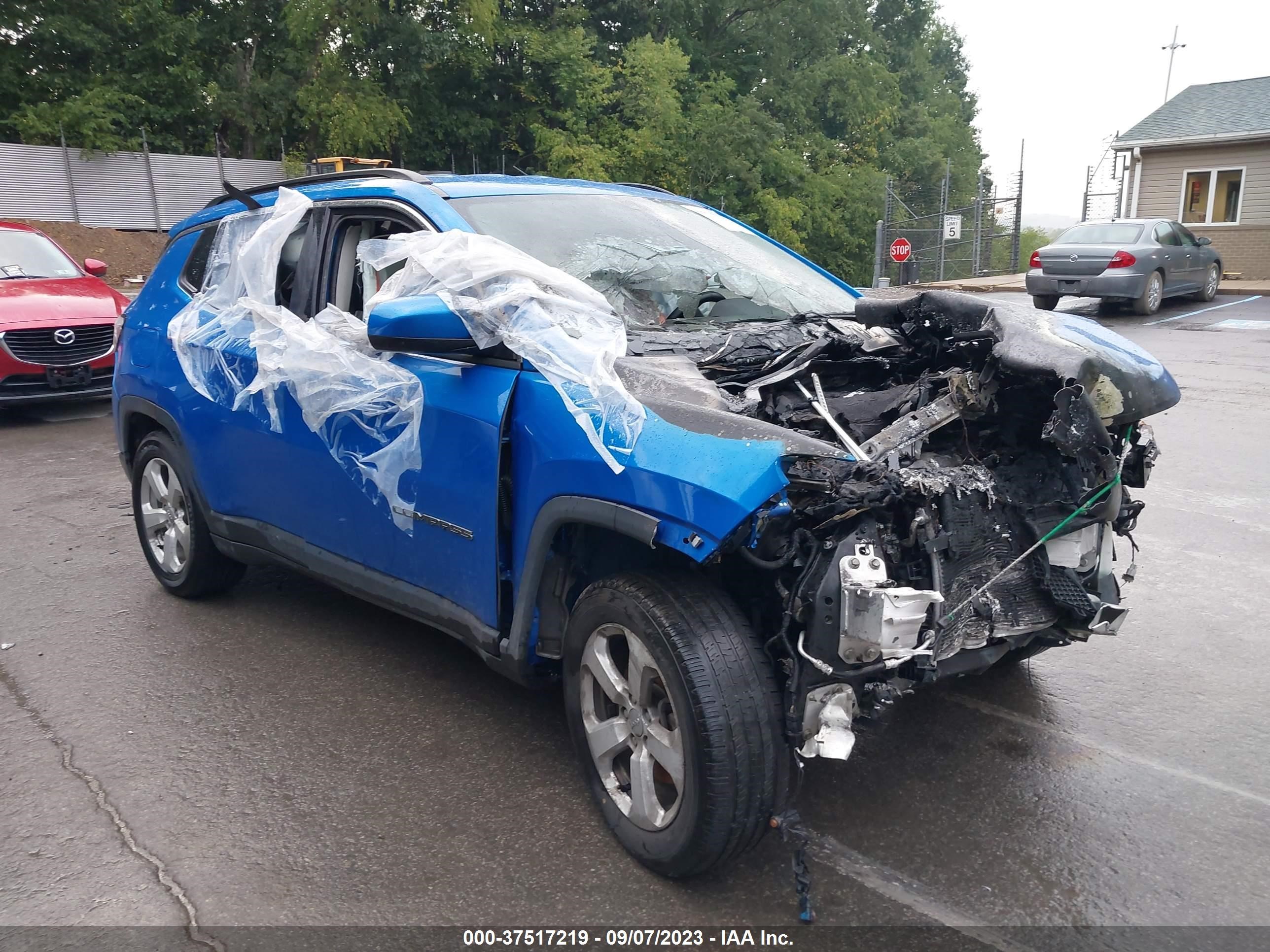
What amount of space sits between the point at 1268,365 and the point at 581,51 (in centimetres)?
2365

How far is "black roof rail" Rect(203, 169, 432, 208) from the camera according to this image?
396 cm

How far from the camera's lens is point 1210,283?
1956 centimetres

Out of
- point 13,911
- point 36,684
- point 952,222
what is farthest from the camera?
point 952,222

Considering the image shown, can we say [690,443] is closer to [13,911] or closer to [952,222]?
[13,911]

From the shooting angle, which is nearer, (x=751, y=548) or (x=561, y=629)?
(x=751, y=548)

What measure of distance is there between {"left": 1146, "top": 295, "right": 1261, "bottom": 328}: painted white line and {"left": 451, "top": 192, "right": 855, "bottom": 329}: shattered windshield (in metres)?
A: 13.9

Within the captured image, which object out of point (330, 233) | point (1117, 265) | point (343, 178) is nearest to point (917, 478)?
point (330, 233)

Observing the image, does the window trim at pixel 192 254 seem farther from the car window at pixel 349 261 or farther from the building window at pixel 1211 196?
the building window at pixel 1211 196

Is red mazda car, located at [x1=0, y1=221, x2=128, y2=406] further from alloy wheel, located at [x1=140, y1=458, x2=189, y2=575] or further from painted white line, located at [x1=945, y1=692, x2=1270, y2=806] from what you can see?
painted white line, located at [x1=945, y1=692, x2=1270, y2=806]

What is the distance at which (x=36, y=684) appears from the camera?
4047 mm

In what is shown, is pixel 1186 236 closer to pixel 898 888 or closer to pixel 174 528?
pixel 174 528

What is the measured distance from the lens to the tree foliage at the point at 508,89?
87.3 feet

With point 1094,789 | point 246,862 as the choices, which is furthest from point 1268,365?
point 246,862

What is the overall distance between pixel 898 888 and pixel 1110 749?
116 centimetres
